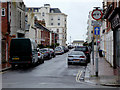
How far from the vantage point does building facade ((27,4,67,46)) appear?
132250 millimetres

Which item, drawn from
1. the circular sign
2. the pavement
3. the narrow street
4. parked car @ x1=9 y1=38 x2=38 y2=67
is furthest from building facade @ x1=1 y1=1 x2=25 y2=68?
the circular sign

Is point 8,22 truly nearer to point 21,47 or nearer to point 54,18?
point 21,47

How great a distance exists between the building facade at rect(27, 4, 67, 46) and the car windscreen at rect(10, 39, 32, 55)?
4214 inches

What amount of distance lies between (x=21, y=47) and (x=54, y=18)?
113315 mm

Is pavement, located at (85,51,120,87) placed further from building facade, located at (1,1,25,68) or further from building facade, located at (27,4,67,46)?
building facade, located at (27,4,67,46)

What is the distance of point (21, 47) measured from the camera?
22984mm

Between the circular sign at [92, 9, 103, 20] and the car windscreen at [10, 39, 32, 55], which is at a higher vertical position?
the circular sign at [92, 9, 103, 20]

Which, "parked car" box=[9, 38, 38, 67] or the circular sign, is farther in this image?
"parked car" box=[9, 38, 38, 67]

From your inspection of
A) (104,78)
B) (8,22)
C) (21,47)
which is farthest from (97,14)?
(8,22)

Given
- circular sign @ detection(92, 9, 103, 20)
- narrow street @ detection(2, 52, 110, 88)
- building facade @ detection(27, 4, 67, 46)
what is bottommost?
narrow street @ detection(2, 52, 110, 88)

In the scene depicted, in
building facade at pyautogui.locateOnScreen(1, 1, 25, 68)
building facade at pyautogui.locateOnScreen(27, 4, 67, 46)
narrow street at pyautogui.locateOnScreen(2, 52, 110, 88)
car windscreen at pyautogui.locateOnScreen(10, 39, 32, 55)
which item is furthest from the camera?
building facade at pyautogui.locateOnScreen(27, 4, 67, 46)

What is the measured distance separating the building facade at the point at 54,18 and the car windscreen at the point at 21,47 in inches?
4214

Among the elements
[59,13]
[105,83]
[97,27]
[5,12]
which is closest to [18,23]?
[5,12]

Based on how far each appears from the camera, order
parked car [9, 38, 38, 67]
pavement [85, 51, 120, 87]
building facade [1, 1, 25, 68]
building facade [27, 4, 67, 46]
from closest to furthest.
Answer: pavement [85, 51, 120, 87] → parked car [9, 38, 38, 67] → building facade [1, 1, 25, 68] → building facade [27, 4, 67, 46]
